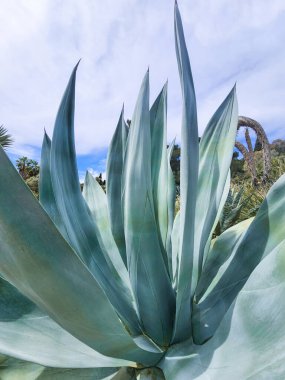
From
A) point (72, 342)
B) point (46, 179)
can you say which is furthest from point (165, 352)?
point (46, 179)

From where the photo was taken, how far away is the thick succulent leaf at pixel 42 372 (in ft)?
2.64

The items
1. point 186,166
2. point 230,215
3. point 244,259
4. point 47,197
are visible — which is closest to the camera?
point 186,166

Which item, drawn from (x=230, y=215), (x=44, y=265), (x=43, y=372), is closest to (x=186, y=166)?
(x=44, y=265)

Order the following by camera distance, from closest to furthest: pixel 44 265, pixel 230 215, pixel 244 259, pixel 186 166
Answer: pixel 44 265, pixel 186 166, pixel 244 259, pixel 230 215

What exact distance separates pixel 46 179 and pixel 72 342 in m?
0.50

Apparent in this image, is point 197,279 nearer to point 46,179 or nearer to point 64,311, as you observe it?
point 64,311

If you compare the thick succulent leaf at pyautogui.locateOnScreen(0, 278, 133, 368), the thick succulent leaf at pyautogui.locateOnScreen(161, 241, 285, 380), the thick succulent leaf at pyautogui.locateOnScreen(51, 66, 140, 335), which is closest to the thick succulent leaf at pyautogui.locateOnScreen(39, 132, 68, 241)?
the thick succulent leaf at pyautogui.locateOnScreen(51, 66, 140, 335)

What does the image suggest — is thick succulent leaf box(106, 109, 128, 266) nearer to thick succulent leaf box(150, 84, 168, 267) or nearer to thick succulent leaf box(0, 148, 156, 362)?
thick succulent leaf box(150, 84, 168, 267)

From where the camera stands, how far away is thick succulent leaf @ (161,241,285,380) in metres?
0.54

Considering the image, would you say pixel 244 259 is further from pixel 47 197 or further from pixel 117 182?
pixel 47 197

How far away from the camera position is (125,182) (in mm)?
822

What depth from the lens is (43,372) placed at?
0.85m

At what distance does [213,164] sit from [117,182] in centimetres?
30

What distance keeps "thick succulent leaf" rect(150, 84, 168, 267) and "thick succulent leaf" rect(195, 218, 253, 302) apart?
13cm
